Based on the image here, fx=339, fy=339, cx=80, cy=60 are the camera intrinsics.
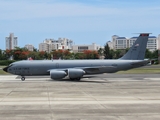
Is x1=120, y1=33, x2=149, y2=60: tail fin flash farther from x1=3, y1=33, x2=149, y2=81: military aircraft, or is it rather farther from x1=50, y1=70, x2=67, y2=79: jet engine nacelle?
x1=50, y1=70, x2=67, y2=79: jet engine nacelle

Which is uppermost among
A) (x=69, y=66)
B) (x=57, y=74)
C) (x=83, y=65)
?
(x=83, y=65)

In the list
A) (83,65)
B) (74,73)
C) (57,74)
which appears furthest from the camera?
(83,65)

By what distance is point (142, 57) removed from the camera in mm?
41875

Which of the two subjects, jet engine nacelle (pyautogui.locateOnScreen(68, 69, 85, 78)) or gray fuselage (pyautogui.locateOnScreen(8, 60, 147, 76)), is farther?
gray fuselage (pyautogui.locateOnScreen(8, 60, 147, 76))

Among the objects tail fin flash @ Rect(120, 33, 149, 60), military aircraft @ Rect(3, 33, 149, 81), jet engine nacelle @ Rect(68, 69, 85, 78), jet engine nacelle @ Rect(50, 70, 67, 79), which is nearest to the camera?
jet engine nacelle @ Rect(50, 70, 67, 79)

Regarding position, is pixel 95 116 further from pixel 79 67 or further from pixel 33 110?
pixel 79 67

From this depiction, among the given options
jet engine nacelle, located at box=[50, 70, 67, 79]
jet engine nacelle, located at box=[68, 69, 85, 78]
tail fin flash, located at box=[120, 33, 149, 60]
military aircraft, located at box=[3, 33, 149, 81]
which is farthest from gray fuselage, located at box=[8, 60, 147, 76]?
jet engine nacelle, located at box=[50, 70, 67, 79]

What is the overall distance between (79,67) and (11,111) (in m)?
26.9

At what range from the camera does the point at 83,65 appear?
41.7 meters

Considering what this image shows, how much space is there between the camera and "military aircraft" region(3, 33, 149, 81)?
134 ft

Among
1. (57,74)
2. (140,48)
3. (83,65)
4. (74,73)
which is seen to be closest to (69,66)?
(83,65)

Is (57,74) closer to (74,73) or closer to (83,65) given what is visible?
(74,73)

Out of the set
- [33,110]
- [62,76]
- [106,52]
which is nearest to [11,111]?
[33,110]

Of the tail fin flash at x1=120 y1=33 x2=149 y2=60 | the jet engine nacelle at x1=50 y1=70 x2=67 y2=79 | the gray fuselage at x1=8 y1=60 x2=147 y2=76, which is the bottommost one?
the jet engine nacelle at x1=50 y1=70 x2=67 y2=79
